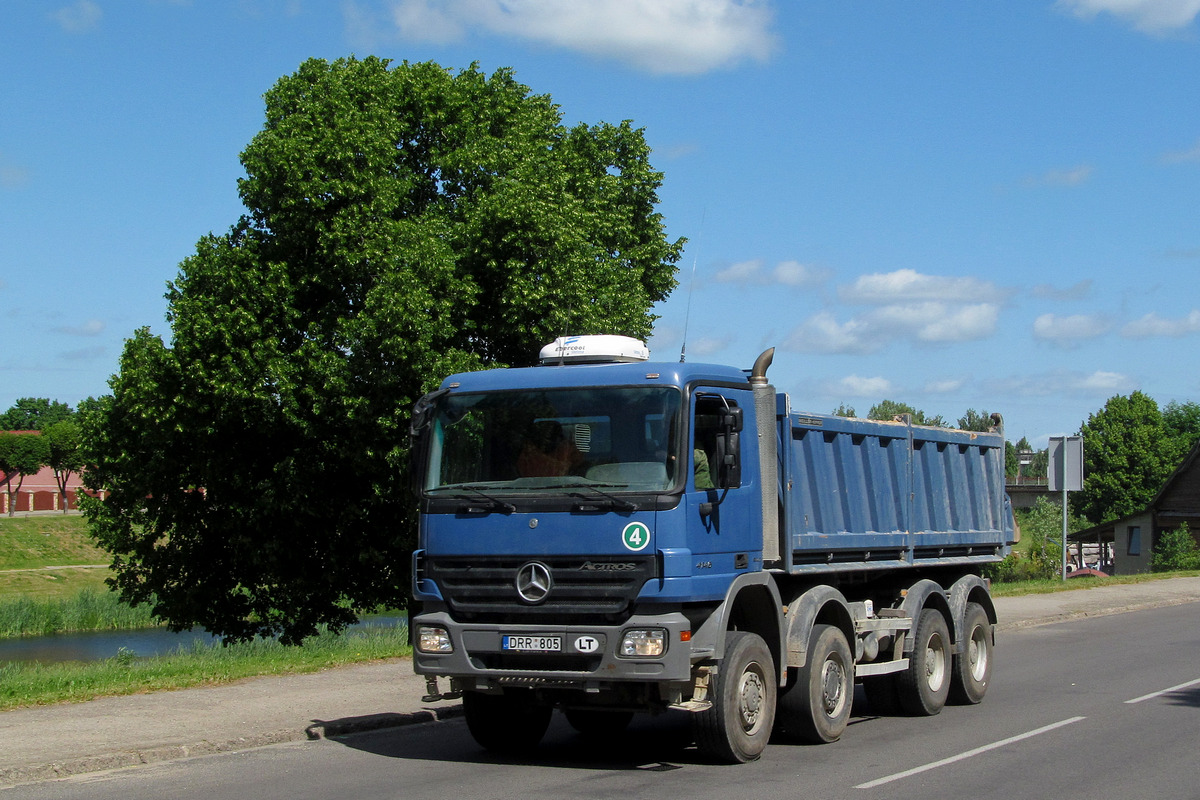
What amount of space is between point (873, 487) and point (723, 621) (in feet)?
10.4

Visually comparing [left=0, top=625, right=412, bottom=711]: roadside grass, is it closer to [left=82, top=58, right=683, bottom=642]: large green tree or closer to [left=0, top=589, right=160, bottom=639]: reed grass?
[left=82, top=58, right=683, bottom=642]: large green tree

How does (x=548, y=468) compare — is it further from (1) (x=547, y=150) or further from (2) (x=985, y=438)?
(1) (x=547, y=150)

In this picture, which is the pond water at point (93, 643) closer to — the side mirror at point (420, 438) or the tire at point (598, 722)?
the tire at point (598, 722)

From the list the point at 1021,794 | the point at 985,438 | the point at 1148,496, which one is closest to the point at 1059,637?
the point at 985,438

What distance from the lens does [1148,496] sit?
93.6m

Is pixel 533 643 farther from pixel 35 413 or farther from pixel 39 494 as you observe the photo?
pixel 35 413

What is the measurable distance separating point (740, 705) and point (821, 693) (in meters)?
1.27

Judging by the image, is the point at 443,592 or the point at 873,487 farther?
the point at 873,487

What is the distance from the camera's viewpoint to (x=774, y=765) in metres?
8.89

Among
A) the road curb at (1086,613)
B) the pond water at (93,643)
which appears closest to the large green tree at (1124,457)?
the road curb at (1086,613)

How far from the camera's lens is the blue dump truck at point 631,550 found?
27.1 ft

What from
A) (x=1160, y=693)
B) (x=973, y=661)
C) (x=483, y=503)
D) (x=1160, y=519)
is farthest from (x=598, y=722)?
(x=1160, y=519)

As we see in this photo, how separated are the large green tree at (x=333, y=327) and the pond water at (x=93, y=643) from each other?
12.3 feet

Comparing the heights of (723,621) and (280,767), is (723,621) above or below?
above
